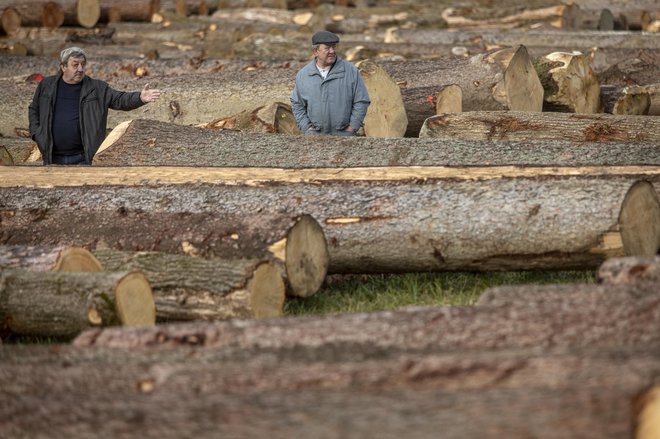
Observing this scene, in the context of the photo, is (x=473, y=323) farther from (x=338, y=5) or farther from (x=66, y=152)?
(x=338, y=5)

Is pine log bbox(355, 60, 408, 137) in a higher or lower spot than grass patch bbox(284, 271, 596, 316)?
higher

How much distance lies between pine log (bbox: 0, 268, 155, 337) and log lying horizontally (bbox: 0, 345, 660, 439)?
1.66m

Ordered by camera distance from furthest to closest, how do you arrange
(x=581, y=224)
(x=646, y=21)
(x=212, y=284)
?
(x=646, y=21) → (x=581, y=224) → (x=212, y=284)

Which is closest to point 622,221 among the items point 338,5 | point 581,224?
point 581,224

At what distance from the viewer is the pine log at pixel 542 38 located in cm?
1673

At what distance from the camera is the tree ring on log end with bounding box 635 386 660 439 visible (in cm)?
459

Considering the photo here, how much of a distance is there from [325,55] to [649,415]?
6.39 meters

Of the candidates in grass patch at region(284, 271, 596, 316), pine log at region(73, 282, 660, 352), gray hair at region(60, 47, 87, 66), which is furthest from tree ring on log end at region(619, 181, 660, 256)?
gray hair at region(60, 47, 87, 66)

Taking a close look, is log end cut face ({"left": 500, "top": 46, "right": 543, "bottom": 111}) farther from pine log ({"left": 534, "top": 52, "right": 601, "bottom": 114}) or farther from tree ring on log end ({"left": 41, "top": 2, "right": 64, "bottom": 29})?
tree ring on log end ({"left": 41, "top": 2, "right": 64, "bottom": 29})

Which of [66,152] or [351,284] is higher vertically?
[66,152]

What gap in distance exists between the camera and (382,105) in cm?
1153

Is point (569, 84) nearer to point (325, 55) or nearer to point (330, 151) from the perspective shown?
point (325, 55)

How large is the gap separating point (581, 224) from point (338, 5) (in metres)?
15.6

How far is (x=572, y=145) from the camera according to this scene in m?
9.29
